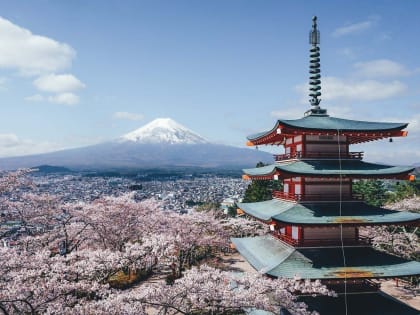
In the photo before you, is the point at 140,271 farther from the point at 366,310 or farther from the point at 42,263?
the point at 366,310

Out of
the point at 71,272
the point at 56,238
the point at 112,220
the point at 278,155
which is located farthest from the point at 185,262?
the point at 71,272

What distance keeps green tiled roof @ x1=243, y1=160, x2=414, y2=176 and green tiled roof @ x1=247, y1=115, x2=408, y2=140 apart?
5.24 feet

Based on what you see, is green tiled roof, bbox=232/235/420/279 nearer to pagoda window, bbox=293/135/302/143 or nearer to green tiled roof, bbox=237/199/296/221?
green tiled roof, bbox=237/199/296/221

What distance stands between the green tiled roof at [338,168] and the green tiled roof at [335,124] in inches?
62.9

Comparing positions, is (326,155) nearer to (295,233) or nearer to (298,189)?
(298,189)

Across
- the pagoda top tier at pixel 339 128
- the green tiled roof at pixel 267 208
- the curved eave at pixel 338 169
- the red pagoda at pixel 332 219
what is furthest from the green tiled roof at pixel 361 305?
the pagoda top tier at pixel 339 128

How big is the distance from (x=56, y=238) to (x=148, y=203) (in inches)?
285

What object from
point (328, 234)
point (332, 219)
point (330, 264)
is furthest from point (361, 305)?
point (332, 219)

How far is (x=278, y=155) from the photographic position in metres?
19.5

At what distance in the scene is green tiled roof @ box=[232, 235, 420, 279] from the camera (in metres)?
14.6

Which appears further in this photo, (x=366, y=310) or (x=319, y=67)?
(x=319, y=67)

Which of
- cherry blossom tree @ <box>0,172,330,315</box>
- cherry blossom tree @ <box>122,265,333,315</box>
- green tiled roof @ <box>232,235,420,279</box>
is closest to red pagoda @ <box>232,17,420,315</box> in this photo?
green tiled roof @ <box>232,235,420,279</box>

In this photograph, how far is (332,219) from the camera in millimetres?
15414

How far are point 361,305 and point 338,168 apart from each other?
579cm
